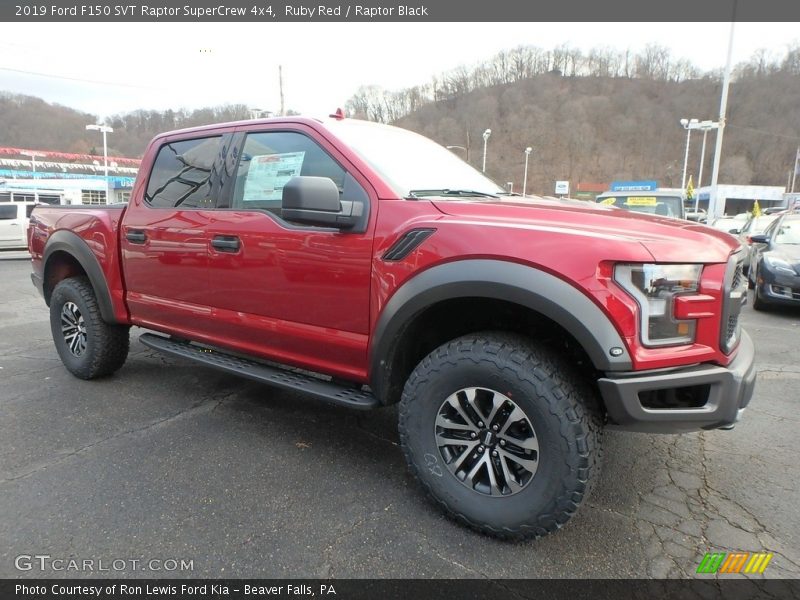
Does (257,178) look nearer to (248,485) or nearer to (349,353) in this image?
(349,353)

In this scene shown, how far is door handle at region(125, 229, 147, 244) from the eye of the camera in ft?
11.9

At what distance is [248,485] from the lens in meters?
2.68

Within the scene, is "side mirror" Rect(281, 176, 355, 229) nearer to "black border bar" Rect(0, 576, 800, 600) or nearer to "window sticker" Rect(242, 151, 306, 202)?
"window sticker" Rect(242, 151, 306, 202)

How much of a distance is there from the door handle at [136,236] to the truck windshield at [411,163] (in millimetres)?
1657

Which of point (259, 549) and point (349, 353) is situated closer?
point (259, 549)

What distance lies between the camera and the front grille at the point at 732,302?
6.60ft

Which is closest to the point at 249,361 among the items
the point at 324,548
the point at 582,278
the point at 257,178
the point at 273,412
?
the point at 273,412

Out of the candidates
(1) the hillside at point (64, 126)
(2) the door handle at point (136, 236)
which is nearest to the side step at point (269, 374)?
(2) the door handle at point (136, 236)

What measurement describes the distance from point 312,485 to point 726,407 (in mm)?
1935

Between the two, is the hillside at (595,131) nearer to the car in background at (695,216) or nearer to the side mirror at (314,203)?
the car in background at (695,216)

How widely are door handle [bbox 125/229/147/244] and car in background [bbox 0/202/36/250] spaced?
14454 mm

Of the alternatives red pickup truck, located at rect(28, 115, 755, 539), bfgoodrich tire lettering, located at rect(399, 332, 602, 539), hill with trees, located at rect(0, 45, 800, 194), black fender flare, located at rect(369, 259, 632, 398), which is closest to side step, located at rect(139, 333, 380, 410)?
red pickup truck, located at rect(28, 115, 755, 539)

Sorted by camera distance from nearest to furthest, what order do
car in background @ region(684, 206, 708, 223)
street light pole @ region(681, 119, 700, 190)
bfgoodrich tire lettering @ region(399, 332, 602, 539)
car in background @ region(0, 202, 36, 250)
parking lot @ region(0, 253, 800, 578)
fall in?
bfgoodrich tire lettering @ region(399, 332, 602, 539) → parking lot @ region(0, 253, 800, 578) → car in background @ region(684, 206, 708, 223) → car in background @ region(0, 202, 36, 250) → street light pole @ region(681, 119, 700, 190)

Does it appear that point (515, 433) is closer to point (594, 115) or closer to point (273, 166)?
point (273, 166)
